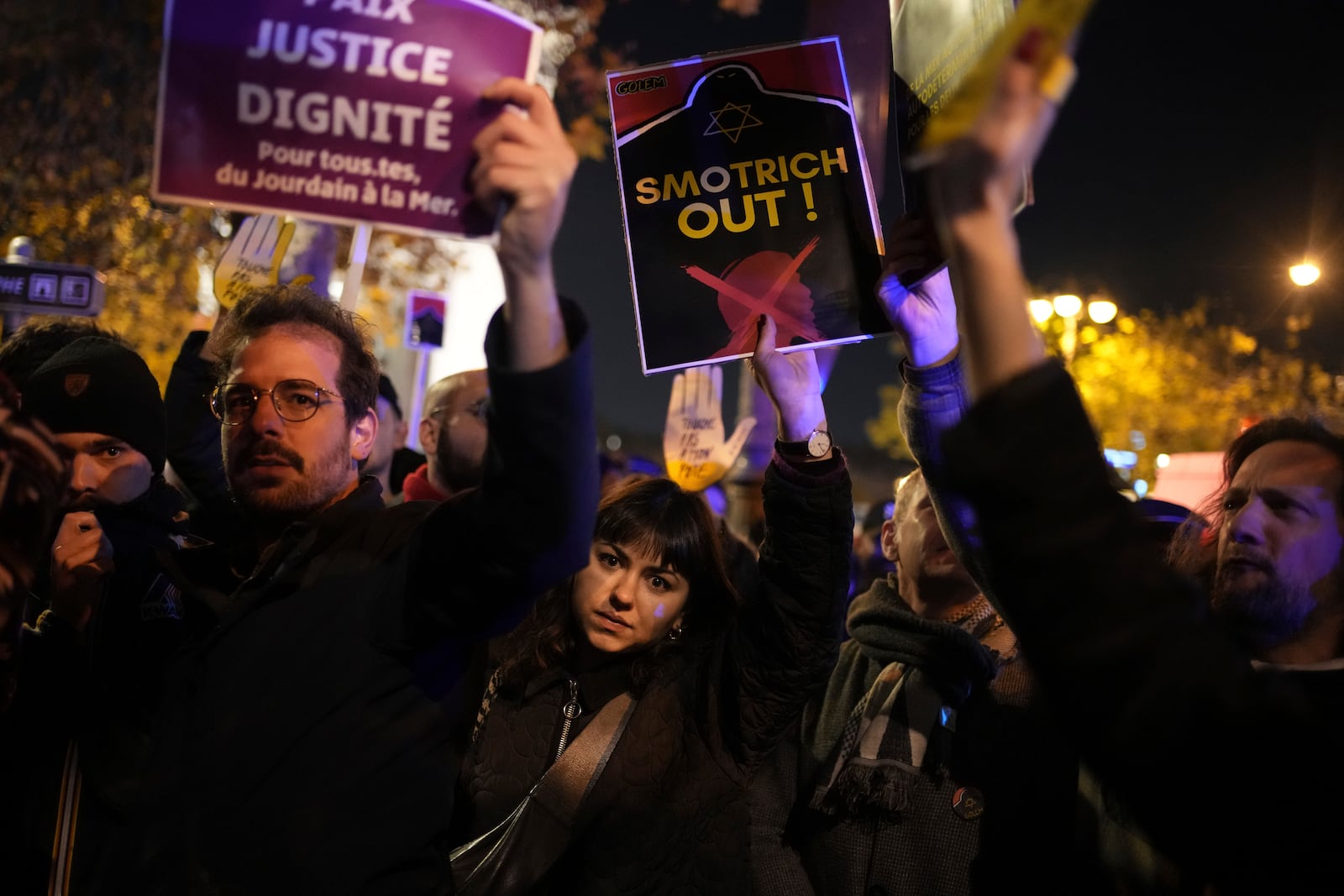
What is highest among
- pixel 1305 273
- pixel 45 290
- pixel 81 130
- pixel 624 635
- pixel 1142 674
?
pixel 1305 273

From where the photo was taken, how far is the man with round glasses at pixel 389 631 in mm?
1608

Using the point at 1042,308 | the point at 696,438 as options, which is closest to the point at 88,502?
the point at 696,438

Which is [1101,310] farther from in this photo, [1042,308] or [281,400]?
[281,400]

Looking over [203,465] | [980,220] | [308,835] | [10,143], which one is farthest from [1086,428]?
[10,143]

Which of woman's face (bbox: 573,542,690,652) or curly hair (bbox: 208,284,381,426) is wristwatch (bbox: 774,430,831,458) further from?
curly hair (bbox: 208,284,381,426)

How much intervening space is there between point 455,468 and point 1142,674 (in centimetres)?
355

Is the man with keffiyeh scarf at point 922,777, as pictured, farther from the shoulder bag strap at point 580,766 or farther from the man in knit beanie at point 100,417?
the man in knit beanie at point 100,417

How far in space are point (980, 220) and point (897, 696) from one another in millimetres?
2003

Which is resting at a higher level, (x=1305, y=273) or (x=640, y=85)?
(x=1305, y=273)

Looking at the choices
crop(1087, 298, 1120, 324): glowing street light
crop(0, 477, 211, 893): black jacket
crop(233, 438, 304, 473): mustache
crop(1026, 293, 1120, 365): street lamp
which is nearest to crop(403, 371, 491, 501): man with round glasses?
crop(0, 477, 211, 893): black jacket

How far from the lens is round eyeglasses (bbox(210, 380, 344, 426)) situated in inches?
84.1

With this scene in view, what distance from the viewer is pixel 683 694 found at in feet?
8.96

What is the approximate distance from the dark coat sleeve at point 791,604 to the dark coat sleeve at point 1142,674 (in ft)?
4.56

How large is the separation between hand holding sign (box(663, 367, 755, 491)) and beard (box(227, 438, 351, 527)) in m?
3.31
